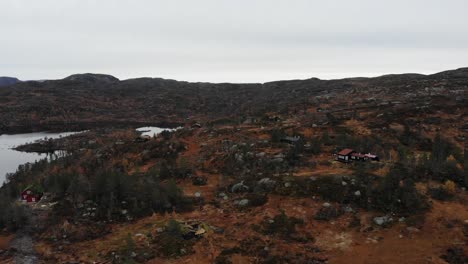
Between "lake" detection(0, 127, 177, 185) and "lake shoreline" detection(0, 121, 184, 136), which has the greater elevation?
"lake shoreline" detection(0, 121, 184, 136)

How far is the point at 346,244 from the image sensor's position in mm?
17281

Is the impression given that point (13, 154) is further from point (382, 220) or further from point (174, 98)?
point (174, 98)

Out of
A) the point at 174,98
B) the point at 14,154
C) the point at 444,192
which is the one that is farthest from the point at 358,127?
the point at 174,98

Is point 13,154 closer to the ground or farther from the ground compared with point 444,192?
closer to the ground

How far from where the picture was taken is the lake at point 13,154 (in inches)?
1834

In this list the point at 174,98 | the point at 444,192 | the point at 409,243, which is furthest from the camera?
the point at 174,98

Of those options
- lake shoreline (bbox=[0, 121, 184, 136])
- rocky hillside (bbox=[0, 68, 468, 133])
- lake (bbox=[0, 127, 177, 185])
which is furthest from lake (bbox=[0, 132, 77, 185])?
rocky hillside (bbox=[0, 68, 468, 133])

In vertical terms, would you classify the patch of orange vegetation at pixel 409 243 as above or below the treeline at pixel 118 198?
below

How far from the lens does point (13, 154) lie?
55625mm

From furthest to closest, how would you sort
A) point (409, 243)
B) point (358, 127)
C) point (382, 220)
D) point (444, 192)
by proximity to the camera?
point (358, 127) → point (444, 192) → point (382, 220) → point (409, 243)

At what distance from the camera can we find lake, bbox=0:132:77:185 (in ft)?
153

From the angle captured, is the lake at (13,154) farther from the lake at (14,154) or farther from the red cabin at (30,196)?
the red cabin at (30,196)

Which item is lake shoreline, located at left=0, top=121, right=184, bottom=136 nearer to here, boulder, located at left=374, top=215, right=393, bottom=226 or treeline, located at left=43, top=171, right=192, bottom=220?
treeline, located at left=43, top=171, right=192, bottom=220

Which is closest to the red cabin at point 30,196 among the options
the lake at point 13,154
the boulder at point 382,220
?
the lake at point 13,154
